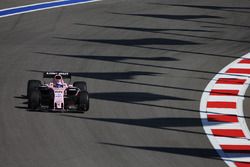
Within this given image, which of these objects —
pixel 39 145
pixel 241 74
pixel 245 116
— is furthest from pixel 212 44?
pixel 39 145

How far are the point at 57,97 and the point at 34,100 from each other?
628mm

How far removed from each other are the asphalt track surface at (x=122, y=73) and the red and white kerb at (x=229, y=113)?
284mm

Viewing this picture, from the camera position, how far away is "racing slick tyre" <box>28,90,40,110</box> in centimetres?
2142

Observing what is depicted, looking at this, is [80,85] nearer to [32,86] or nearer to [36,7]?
[32,86]

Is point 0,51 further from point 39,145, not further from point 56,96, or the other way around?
point 39,145

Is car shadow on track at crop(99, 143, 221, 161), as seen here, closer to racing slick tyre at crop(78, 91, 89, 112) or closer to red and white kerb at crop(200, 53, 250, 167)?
red and white kerb at crop(200, 53, 250, 167)

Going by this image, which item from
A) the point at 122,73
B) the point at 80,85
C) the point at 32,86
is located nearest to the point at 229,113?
the point at 80,85

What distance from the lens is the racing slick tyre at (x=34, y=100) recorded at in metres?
21.4

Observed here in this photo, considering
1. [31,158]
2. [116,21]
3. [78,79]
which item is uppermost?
[116,21]

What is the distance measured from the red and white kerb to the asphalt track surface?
284mm

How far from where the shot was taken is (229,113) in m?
22.1

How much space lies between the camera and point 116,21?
33406 millimetres

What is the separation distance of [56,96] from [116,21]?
481 inches

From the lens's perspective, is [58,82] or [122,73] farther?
[122,73]
